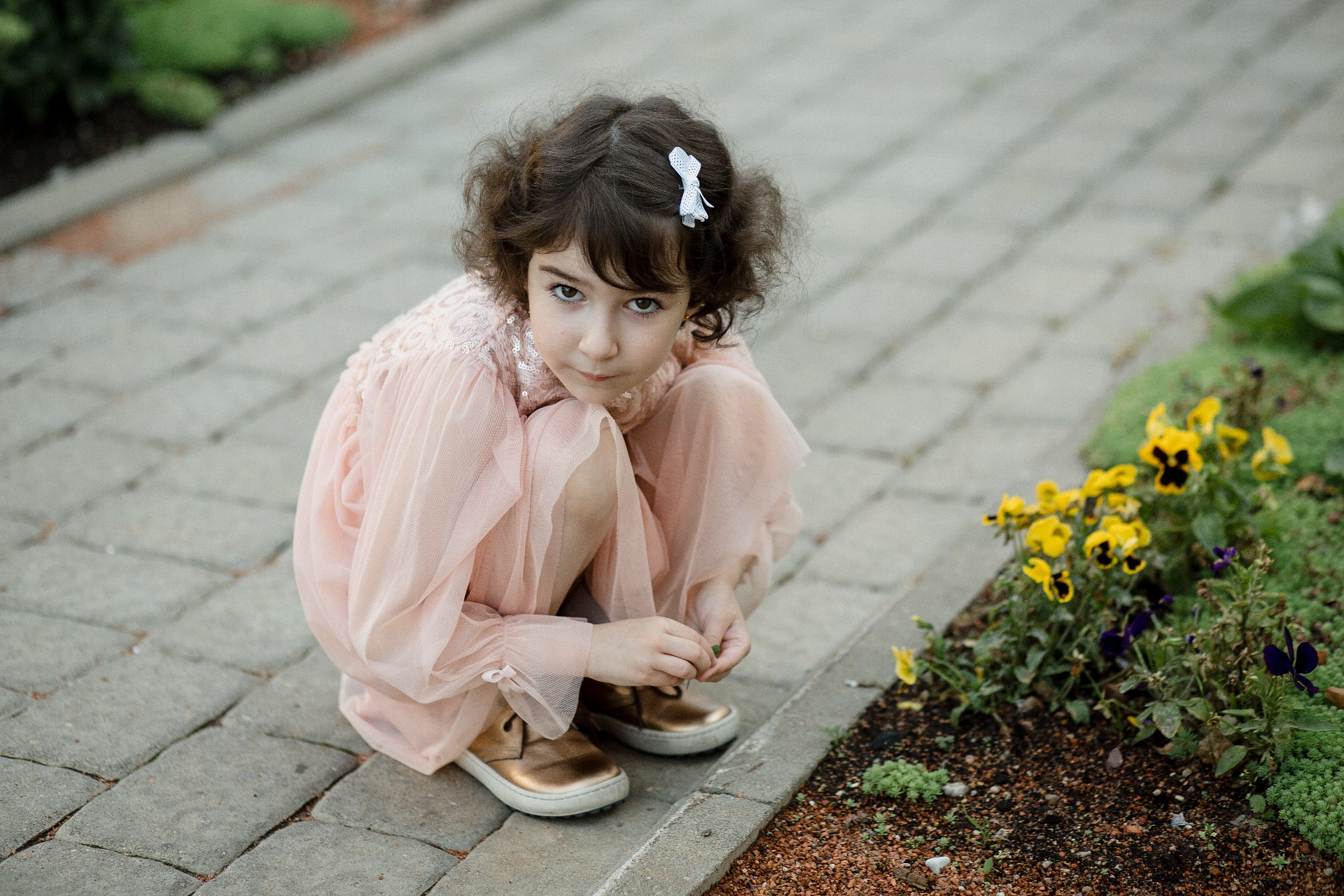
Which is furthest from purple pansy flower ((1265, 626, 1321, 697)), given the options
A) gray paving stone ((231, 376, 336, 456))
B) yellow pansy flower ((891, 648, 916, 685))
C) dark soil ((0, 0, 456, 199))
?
dark soil ((0, 0, 456, 199))

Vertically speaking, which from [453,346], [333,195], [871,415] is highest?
[453,346]

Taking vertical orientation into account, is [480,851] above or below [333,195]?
below

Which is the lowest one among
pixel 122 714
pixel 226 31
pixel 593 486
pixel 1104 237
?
pixel 1104 237

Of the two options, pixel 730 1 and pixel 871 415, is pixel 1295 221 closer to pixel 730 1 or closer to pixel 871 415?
pixel 871 415

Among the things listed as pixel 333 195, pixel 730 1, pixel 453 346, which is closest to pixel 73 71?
pixel 333 195

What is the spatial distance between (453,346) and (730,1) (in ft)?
15.6

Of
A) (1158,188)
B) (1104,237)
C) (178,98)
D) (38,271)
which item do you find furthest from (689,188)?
(178,98)

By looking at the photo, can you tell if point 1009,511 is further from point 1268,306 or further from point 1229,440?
point 1268,306

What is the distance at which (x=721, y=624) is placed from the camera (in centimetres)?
204

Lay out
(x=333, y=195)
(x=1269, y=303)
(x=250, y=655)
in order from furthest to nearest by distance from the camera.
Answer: (x=333, y=195), (x=1269, y=303), (x=250, y=655)

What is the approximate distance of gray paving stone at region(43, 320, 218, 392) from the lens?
11.1 ft

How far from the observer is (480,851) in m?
1.92

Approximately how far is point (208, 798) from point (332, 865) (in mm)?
271

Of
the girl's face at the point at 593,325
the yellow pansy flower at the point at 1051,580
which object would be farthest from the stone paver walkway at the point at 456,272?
the girl's face at the point at 593,325
